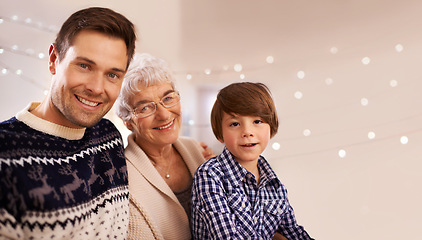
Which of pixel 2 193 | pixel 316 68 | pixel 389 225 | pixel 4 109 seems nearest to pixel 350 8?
pixel 316 68

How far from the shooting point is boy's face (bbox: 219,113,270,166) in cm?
149

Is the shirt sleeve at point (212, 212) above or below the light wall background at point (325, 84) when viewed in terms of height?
below

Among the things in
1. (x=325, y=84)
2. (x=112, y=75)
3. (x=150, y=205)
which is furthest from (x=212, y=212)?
(x=325, y=84)

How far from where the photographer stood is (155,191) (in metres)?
1.66

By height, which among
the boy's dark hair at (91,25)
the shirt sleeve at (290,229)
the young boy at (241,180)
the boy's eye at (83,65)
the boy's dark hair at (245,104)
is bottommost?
the shirt sleeve at (290,229)

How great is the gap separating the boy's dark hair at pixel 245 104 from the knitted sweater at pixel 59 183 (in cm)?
43

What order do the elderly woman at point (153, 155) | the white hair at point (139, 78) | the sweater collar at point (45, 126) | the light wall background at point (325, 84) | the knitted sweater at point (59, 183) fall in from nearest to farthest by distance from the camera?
the knitted sweater at point (59, 183) < the sweater collar at point (45, 126) < the elderly woman at point (153, 155) < the white hair at point (139, 78) < the light wall background at point (325, 84)

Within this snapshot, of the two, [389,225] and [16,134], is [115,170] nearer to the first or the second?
[16,134]

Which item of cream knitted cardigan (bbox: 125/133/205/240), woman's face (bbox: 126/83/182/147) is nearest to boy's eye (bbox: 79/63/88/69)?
woman's face (bbox: 126/83/182/147)

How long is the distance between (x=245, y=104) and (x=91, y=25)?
62cm

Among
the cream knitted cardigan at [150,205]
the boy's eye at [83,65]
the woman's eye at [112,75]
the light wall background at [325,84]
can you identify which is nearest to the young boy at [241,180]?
the cream knitted cardigan at [150,205]

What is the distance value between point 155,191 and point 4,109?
103 cm

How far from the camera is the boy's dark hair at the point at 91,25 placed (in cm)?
142

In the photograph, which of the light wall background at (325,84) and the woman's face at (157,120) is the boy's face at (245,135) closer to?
the woman's face at (157,120)
